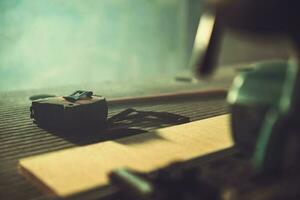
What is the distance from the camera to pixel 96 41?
4516 millimetres

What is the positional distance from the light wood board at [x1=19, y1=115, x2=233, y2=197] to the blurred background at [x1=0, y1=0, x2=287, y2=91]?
2416 millimetres

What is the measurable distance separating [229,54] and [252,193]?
415cm

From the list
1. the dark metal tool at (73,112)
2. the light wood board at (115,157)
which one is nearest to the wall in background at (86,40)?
the dark metal tool at (73,112)

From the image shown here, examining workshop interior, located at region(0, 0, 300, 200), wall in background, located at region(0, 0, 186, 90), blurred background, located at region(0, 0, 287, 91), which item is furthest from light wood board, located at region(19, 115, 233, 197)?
wall in background, located at region(0, 0, 186, 90)

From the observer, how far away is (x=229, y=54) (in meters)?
4.78

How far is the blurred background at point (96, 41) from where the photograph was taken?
13.2ft

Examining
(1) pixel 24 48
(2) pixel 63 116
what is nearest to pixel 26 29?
(1) pixel 24 48

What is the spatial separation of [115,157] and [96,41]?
3430 millimetres

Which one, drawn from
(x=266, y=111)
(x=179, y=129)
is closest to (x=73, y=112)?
(x=179, y=129)

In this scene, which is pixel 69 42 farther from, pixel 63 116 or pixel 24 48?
pixel 63 116

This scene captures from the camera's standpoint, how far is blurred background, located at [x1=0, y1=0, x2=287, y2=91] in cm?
402

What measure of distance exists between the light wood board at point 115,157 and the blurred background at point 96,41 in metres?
2.42

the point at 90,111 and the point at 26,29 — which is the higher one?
the point at 26,29

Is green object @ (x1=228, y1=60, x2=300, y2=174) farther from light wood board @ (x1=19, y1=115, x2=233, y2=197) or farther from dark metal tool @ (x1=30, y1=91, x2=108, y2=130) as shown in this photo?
dark metal tool @ (x1=30, y1=91, x2=108, y2=130)
